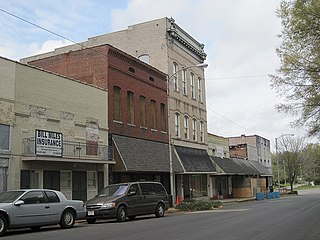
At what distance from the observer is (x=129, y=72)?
3061cm

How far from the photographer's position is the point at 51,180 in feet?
74.0

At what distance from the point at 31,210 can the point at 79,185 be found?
9.20 meters

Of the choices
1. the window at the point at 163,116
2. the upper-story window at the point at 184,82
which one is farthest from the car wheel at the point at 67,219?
the upper-story window at the point at 184,82

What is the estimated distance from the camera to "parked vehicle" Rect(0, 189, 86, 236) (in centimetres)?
1452

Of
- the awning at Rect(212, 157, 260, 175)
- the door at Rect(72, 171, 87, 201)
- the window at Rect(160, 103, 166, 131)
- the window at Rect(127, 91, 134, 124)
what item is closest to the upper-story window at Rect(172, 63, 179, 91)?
the window at Rect(160, 103, 166, 131)

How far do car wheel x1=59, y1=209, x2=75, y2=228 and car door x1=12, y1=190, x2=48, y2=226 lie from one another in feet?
2.93

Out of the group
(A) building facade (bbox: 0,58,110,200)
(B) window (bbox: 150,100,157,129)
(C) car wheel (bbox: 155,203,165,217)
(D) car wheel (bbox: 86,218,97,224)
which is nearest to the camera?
(D) car wheel (bbox: 86,218,97,224)

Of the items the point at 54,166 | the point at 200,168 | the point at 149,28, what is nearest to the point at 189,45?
the point at 149,28

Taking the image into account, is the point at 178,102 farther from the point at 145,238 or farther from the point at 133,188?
the point at 145,238

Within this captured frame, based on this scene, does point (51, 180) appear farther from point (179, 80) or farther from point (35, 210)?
point (179, 80)

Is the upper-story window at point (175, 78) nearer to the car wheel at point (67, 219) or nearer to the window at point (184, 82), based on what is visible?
the window at point (184, 82)

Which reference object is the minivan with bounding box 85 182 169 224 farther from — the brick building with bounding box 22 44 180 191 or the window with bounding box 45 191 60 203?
the brick building with bounding box 22 44 180 191

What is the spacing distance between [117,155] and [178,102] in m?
12.4

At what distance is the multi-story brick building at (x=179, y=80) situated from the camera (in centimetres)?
3686
